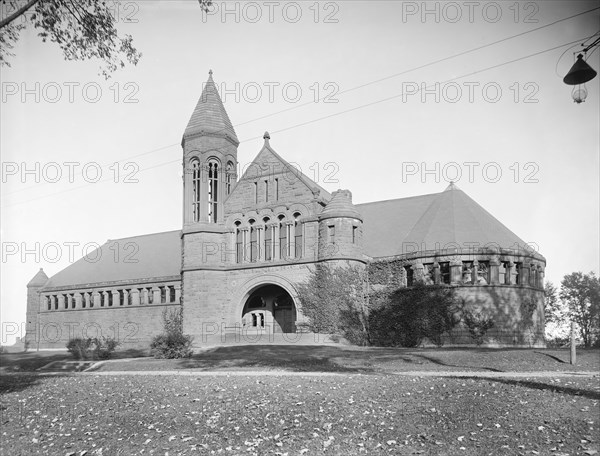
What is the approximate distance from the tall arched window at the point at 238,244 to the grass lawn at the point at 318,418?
21517 millimetres

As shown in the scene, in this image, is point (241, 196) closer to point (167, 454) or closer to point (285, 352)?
point (285, 352)

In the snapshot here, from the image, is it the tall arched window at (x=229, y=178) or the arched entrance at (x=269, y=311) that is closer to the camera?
the arched entrance at (x=269, y=311)

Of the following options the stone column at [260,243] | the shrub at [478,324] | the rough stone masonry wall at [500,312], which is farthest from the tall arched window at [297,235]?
the shrub at [478,324]

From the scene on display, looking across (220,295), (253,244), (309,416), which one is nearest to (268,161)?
(253,244)

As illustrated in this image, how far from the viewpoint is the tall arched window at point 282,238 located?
3488 centimetres

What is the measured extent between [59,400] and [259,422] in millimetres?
6387

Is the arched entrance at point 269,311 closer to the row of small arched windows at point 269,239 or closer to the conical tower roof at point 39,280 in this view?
the row of small arched windows at point 269,239

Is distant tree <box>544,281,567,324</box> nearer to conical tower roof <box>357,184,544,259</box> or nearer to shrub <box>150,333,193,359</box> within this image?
conical tower roof <box>357,184,544,259</box>

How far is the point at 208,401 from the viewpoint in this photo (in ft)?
40.9

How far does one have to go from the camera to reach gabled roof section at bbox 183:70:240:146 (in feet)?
121

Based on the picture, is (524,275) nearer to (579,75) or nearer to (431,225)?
(431,225)

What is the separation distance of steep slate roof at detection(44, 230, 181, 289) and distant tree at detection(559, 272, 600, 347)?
42690 millimetres

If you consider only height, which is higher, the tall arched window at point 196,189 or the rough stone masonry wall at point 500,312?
the tall arched window at point 196,189

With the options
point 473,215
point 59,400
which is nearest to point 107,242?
point 473,215
